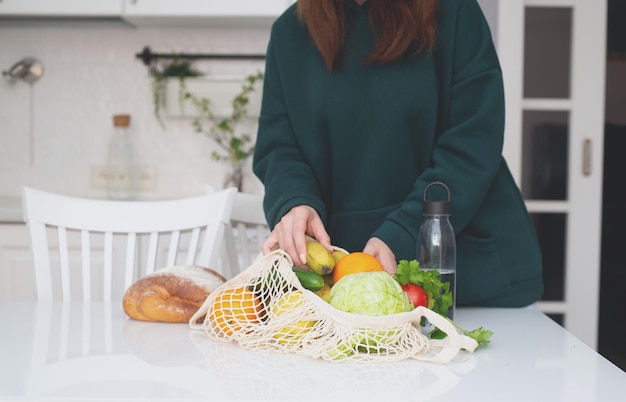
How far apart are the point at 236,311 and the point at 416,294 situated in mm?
222

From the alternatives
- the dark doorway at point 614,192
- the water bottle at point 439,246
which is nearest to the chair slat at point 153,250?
the water bottle at point 439,246

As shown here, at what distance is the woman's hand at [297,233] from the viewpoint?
0.98 m

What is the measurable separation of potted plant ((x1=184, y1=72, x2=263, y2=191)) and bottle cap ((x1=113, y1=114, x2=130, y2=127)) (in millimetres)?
258

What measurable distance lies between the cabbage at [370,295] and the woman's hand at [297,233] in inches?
5.0

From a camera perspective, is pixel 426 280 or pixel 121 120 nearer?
pixel 426 280

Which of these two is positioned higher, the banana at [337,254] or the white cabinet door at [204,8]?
the white cabinet door at [204,8]

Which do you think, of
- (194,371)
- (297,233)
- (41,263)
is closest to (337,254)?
(297,233)

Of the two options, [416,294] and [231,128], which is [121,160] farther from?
[416,294]

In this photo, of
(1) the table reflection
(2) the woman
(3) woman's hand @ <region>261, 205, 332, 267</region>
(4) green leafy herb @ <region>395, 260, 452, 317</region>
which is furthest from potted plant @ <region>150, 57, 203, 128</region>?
(4) green leafy herb @ <region>395, 260, 452, 317</region>

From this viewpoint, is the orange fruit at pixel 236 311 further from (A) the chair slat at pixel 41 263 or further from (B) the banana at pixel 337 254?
(A) the chair slat at pixel 41 263

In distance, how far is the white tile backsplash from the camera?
120 inches

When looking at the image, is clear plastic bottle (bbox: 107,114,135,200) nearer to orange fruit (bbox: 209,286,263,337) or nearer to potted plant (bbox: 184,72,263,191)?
potted plant (bbox: 184,72,263,191)

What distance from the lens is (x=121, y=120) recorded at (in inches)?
117

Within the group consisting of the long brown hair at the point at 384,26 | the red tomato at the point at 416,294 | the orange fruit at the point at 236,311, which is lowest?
the orange fruit at the point at 236,311
